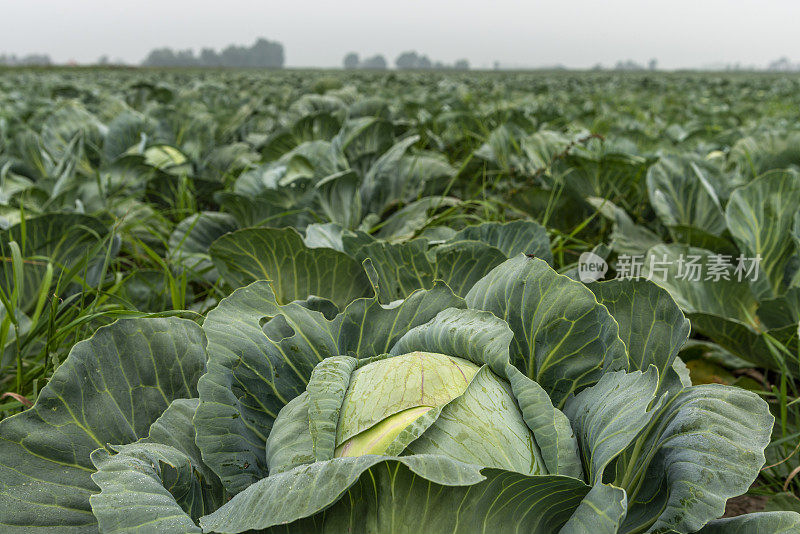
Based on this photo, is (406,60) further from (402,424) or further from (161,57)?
(402,424)

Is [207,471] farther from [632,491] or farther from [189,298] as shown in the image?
[189,298]

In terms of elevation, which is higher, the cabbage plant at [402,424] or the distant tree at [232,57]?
the distant tree at [232,57]

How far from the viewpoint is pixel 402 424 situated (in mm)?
1050

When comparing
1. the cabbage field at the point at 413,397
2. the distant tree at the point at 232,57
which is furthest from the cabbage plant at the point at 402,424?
the distant tree at the point at 232,57

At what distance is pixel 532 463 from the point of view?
1051mm

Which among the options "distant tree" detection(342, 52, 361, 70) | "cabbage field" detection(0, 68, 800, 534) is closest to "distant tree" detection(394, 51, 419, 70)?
"distant tree" detection(342, 52, 361, 70)

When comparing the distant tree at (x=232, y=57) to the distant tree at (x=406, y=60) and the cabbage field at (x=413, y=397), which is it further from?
the cabbage field at (x=413, y=397)

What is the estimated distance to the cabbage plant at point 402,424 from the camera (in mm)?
896

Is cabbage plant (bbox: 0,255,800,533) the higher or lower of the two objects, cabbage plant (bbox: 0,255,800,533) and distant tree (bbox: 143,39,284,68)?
the lower

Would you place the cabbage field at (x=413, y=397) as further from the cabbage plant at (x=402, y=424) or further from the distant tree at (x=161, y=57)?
the distant tree at (x=161, y=57)

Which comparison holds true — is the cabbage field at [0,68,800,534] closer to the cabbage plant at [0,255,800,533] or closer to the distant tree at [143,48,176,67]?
the cabbage plant at [0,255,800,533]

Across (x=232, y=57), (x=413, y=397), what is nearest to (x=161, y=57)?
(x=232, y=57)

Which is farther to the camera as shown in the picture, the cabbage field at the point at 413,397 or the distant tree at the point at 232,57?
the distant tree at the point at 232,57

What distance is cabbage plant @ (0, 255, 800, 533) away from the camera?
35.3 inches
